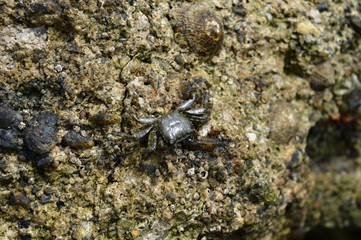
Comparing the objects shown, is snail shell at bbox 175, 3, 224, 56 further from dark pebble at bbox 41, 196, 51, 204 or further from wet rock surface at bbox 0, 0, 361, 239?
dark pebble at bbox 41, 196, 51, 204

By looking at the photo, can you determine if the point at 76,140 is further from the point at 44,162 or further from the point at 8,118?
the point at 8,118

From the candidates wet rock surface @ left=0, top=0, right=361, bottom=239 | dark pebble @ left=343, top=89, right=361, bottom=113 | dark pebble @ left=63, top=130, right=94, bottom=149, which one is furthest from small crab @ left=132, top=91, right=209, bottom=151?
dark pebble @ left=343, top=89, right=361, bottom=113

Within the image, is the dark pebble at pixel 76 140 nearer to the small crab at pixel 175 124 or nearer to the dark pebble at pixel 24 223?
the small crab at pixel 175 124

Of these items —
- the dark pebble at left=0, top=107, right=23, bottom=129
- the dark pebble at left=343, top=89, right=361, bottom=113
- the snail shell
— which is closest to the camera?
the dark pebble at left=0, top=107, right=23, bottom=129

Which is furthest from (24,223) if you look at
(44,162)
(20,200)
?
(44,162)

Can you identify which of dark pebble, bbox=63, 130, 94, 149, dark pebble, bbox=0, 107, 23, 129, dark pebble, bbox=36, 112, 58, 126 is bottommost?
dark pebble, bbox=63, 130, 94, 149

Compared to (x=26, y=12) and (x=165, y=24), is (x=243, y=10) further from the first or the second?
(x=26, y=12)

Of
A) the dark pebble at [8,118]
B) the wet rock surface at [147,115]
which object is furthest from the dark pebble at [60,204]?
the dark pebble at [8,118]

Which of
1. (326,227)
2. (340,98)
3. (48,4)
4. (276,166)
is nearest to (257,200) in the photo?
(276,166)
